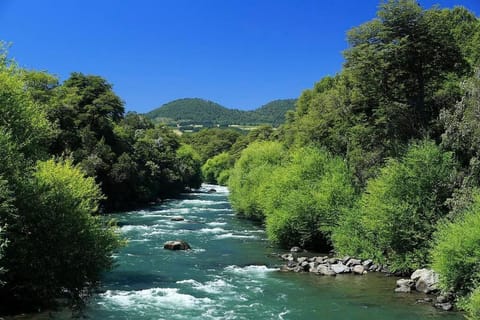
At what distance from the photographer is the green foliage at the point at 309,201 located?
45.4 m

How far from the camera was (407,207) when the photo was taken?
36.2m

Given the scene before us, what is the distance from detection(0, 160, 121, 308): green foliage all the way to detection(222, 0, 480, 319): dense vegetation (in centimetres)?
1841

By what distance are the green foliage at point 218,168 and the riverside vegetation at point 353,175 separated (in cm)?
8912

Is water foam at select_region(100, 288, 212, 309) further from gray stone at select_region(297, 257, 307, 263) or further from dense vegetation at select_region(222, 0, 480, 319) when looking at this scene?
dense vegetation at select_region(222, 0, 480, 319)

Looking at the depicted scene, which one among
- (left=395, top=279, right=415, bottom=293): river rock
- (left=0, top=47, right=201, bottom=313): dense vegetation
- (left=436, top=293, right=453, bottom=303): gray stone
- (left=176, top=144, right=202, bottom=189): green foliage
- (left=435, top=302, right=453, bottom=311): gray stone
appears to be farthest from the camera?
(left=176, top=144, right=202, bottom=189): green foliage

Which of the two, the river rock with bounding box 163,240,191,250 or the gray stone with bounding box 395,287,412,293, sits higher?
the river rock with bounding box 163,240,191,250

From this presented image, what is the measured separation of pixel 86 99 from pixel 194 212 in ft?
90.6

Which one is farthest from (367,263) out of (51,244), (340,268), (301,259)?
(51,244)

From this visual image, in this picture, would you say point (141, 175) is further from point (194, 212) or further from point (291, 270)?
point (291, 270)

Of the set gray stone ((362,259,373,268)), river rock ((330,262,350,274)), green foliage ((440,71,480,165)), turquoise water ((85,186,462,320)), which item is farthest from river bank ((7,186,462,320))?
green foliage ((440,71,480,165))

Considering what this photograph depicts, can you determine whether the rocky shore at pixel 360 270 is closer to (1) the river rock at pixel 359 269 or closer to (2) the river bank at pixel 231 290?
(1) the river rock at pixel 359 269

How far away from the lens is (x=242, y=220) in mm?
70500

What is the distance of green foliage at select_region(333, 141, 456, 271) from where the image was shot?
3578 cm

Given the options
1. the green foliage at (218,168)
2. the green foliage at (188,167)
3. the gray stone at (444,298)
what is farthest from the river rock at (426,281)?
the green foliage at (218,168)
